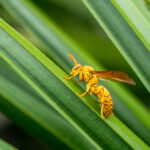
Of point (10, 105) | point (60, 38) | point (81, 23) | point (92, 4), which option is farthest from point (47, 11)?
point (92, 4)

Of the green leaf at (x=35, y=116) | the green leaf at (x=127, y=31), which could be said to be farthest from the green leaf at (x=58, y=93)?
the green leaf at (x=35, y=116)

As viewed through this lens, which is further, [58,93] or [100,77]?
[100,77]

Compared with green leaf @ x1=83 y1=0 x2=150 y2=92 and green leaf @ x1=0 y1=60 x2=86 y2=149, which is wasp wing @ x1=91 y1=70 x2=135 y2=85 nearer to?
green leaf @ x1=83 y1=0 x2=150 y2=92

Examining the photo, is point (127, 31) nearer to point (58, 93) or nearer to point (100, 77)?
point (100, 77)

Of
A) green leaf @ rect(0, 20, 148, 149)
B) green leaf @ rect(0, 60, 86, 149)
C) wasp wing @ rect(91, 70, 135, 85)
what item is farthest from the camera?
green leaf @ rect(0, 60, 86, 149)

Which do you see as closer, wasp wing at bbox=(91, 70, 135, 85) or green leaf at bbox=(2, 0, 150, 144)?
wasp wing at bbox=(91, 70, 135, 85)

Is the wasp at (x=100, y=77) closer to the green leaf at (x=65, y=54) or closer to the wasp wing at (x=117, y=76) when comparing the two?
the wasp wing at (x=117, y=76)

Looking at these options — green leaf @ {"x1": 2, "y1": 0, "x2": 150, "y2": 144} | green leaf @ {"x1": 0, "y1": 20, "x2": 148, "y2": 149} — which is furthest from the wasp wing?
green leaf @ {"x1": 2, "y1": 0, "x2": 150, "y2": 144}

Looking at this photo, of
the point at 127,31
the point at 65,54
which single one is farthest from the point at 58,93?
the point at 65,54
